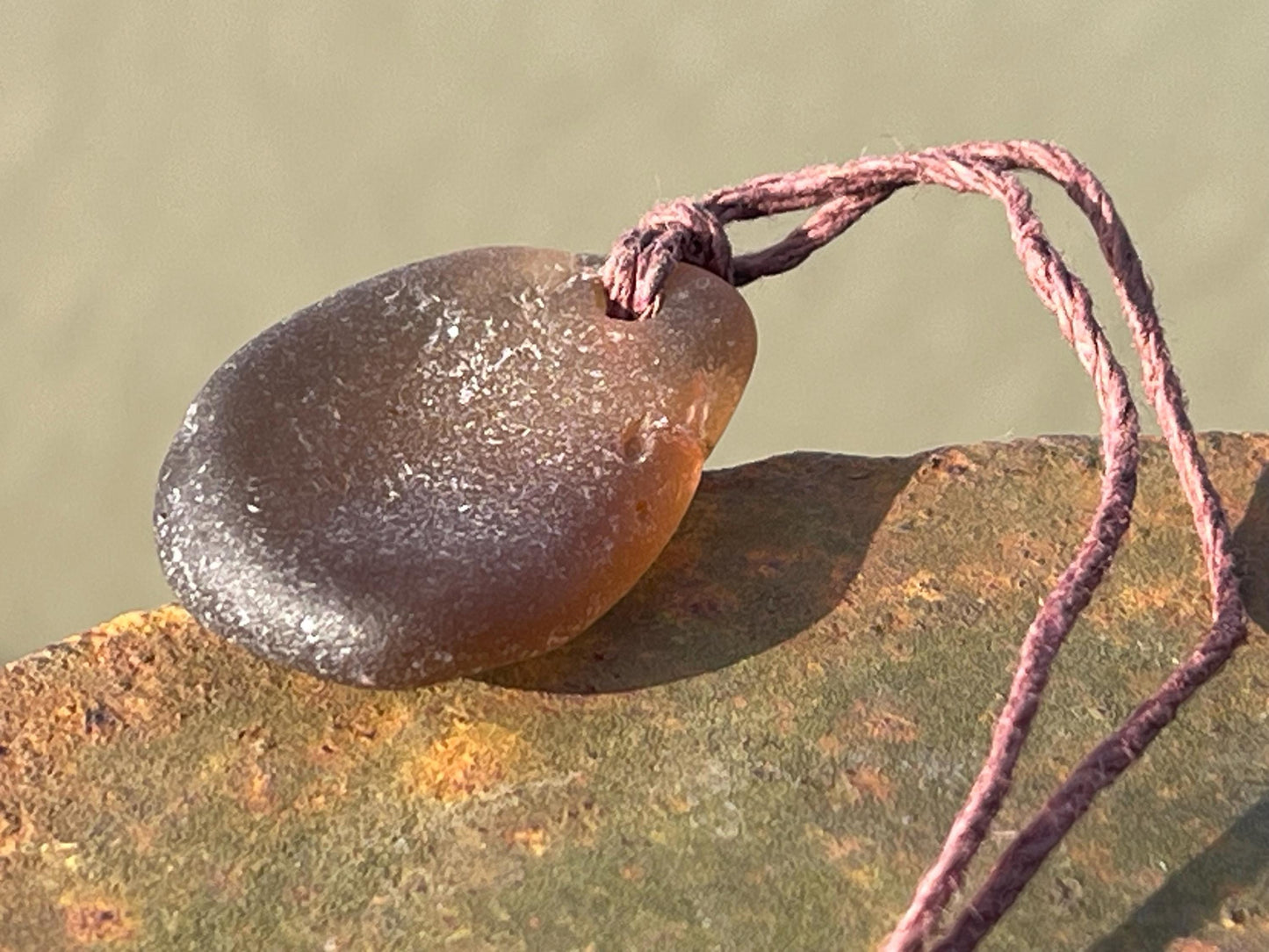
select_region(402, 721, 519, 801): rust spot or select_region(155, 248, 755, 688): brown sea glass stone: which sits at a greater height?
select_region(155, 248, 755, 688): brown sea glass stone

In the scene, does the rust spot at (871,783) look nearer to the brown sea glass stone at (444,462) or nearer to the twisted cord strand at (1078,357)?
the twisted cord strand at (1078,357)

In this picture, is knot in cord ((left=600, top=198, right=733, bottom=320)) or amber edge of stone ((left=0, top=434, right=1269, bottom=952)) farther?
knot in cord ((left=600, top=198, right=733, bottom=320))

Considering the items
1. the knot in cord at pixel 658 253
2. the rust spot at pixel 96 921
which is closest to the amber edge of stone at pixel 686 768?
the rust spot at pixel 96 921

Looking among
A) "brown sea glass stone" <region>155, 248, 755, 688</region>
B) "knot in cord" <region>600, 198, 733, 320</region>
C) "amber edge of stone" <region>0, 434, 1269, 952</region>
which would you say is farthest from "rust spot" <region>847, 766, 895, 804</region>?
"knot in cord" <region>600, 198, 733, 320</region>

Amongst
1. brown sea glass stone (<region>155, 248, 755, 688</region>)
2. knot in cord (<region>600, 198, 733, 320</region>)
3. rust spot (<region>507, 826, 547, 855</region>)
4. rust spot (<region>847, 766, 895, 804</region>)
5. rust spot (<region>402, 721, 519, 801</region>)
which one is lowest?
rust spot (<region>847, 766, 895, 804</region>)

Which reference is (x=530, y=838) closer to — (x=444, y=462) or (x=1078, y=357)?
(x=444, y=462)

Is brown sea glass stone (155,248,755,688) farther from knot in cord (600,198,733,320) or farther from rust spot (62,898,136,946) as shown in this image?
rust spot (62,898,136,946)

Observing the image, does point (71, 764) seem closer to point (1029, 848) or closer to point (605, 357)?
point (605, 357)
